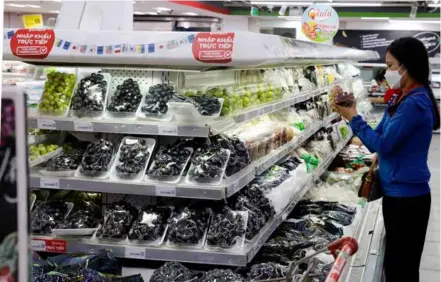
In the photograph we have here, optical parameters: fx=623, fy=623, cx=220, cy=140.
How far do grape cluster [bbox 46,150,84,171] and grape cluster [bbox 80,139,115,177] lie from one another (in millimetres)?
77

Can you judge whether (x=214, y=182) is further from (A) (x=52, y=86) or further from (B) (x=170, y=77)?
(A) (x=52, y=86)

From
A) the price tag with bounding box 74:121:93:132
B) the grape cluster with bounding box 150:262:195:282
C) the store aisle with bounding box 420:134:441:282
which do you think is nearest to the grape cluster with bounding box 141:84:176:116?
the price tag with bounding box 74:121:93:132

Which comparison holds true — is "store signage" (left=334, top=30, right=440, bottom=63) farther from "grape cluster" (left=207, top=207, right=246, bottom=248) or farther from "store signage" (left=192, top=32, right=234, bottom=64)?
"store signage" (left=192, top=32, right=234, bottom=64)

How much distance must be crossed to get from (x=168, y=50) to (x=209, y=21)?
14854mm

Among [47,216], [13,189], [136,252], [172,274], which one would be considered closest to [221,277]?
[172,274]

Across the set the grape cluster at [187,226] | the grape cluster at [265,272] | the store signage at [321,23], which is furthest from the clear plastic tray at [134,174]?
the store signage at [321,23]

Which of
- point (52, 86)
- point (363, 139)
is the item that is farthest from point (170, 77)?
point (363, 139)

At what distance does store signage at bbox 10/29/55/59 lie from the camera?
304cm

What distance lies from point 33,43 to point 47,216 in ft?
2.87

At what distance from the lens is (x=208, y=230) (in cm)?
308

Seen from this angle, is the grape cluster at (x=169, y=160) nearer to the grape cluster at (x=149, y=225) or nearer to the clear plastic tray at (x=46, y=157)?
the grape cluster at (x=149, y=225)

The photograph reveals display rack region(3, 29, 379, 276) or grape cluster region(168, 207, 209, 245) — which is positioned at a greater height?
display rack region(3, 29, 379, 276)

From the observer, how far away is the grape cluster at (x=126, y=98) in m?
3.26

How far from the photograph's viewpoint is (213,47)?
278cm
